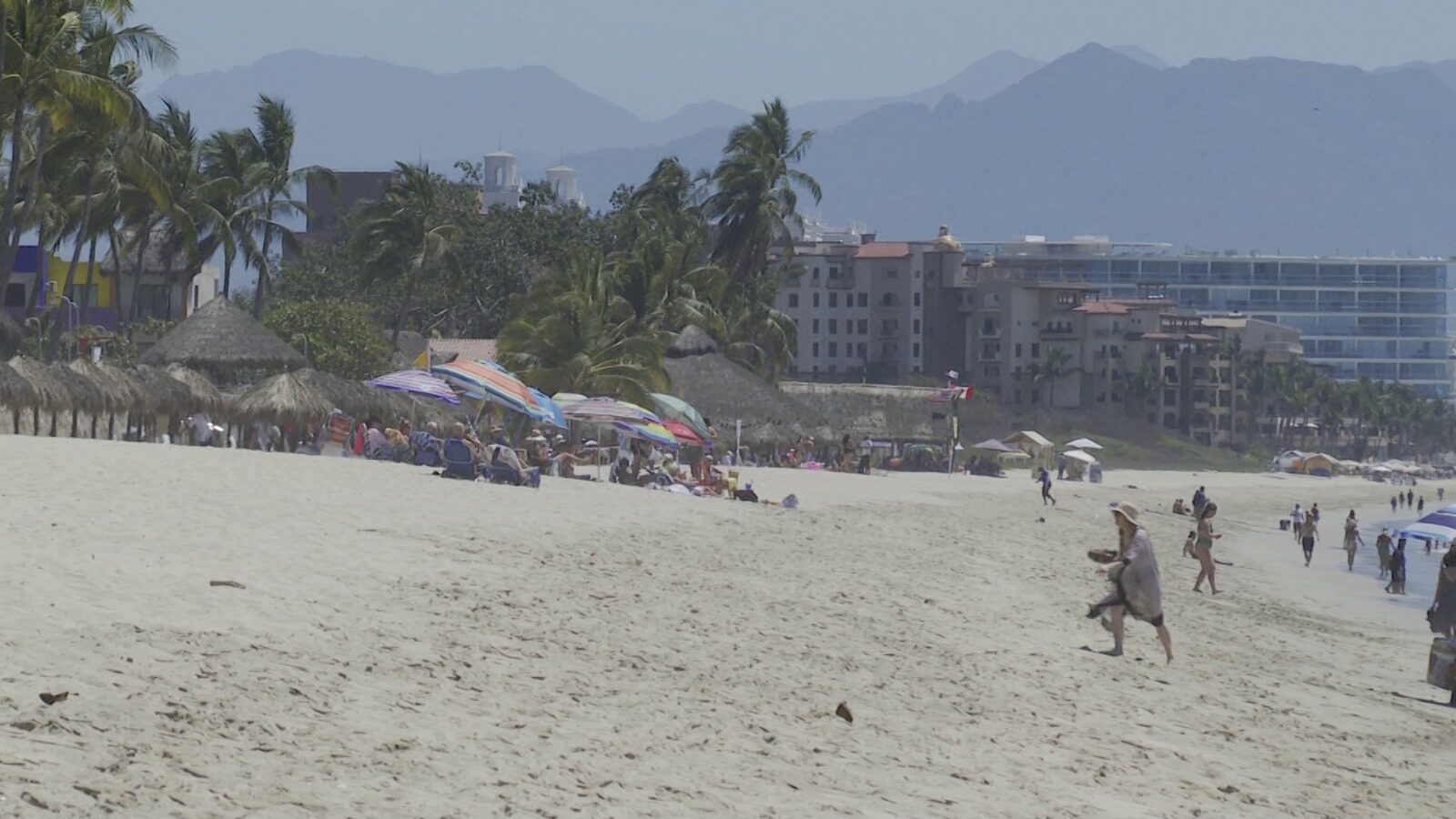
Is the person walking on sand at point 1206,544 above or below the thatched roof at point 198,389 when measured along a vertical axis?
below

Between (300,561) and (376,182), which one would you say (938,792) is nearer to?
(300,561)

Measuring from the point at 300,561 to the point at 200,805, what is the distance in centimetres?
585

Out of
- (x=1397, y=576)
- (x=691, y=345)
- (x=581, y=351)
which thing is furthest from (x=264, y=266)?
(x=1397, y=576)

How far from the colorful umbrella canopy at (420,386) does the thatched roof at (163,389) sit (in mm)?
3035

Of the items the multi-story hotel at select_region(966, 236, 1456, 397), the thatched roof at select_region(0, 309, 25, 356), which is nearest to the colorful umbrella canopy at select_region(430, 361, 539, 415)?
the thatched roof at select_region(0, 309, 25, 356)

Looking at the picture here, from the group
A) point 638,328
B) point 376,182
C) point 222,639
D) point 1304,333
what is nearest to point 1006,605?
point 222,639

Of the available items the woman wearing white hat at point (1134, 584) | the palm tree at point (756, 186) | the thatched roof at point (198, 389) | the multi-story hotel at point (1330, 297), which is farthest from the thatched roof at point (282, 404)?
the multi-story hotel at point (1330, 297)

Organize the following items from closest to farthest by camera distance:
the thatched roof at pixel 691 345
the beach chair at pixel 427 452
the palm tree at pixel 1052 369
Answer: the beach chair at pixel 427 452 → the thatched roof at pixel 691 345 → the palm tree at pixel 1052 369

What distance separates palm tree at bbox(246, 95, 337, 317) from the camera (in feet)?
170

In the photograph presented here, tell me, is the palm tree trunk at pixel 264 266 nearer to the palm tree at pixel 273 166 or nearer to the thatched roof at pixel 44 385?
the palm tree at pixel 273 166

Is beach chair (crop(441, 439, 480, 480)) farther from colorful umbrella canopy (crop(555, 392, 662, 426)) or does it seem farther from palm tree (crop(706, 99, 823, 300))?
palm tree (crop(706, 99, 823, 300))

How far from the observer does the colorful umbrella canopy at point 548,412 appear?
96.0ft

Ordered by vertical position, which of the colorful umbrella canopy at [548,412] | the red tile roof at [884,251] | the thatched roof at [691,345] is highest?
the red tile roof at [884,251]

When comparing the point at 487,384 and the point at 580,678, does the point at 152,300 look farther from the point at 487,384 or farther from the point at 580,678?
the point at 580,678
